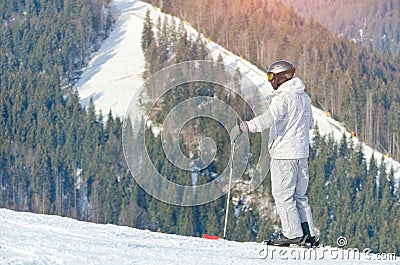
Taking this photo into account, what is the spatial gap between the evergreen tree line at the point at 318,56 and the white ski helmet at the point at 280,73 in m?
75.7

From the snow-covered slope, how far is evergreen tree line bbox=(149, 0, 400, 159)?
2.68 meters

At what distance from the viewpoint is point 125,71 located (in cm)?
9069

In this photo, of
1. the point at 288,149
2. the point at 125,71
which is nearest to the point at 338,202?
the point at 125,71

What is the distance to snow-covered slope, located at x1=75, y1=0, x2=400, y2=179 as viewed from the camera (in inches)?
3155

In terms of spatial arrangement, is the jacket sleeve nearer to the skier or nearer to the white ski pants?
the skier

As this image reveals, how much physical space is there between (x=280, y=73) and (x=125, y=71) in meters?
83.0

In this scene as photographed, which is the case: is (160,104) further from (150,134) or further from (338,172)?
(338,172)

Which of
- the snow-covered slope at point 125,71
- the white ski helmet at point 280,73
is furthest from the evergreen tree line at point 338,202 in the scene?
the white ski helmet at point 280,73

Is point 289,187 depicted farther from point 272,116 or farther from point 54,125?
point 54,125

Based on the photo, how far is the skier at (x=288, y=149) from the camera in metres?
8.20

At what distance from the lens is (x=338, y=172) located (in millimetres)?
72125

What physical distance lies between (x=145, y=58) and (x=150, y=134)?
1721cm

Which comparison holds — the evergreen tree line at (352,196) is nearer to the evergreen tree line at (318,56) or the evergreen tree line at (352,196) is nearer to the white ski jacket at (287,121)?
the evergreen tree line at (318,56)

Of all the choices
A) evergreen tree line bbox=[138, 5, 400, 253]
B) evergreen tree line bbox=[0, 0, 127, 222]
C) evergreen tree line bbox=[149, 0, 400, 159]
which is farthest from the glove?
evergreen tree line bbox=[149, 0, 400, 159]
